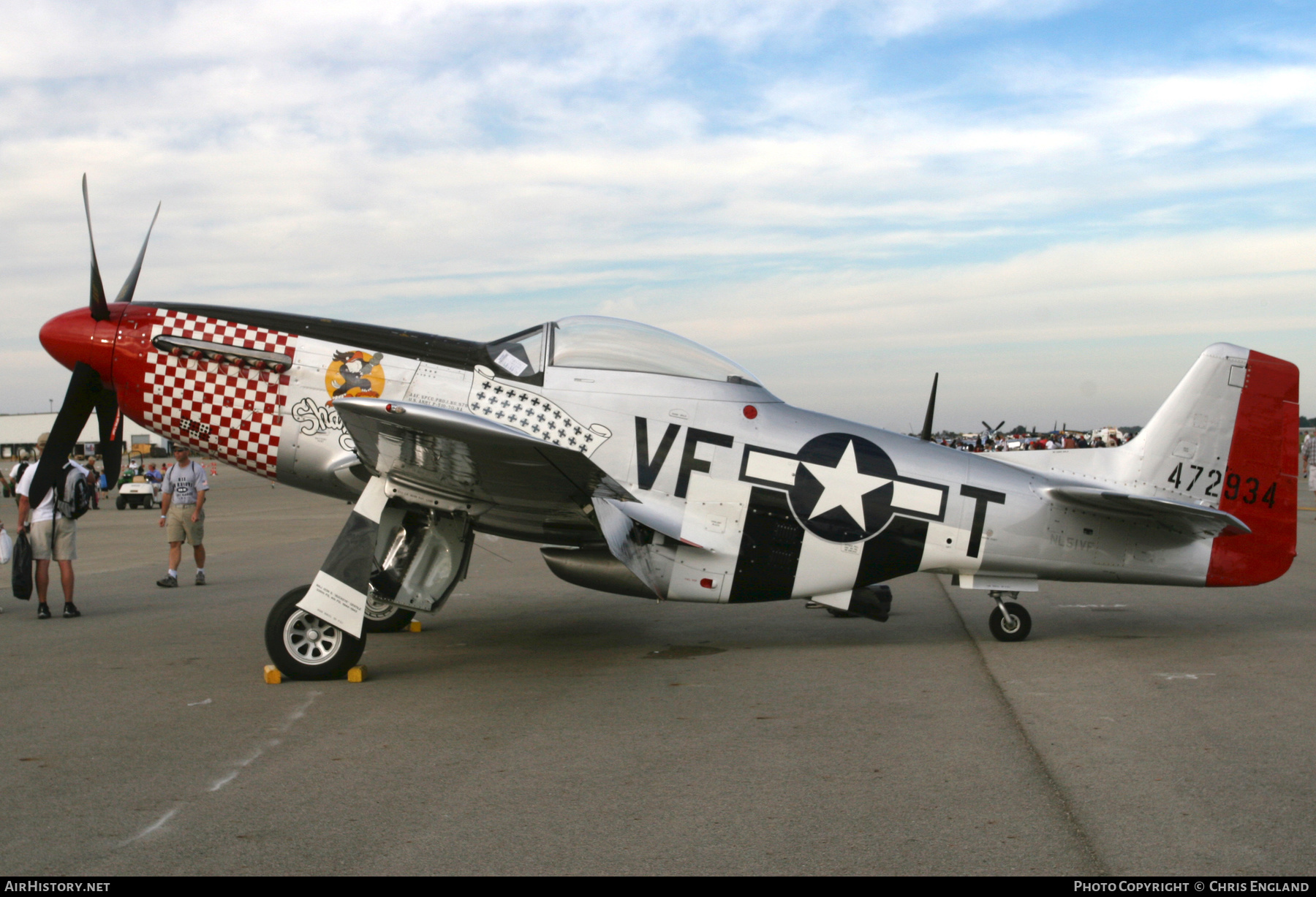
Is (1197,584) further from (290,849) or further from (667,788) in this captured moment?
(290,849)

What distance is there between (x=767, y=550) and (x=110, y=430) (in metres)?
5.10

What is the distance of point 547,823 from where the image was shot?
3748mm

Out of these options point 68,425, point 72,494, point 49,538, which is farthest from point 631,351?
point 49,538

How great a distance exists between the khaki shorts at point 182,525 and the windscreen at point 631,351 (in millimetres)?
6368

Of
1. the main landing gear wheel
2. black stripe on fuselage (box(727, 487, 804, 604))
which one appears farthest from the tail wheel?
black stripe on fuselage (box(727, 487, 804, 604))

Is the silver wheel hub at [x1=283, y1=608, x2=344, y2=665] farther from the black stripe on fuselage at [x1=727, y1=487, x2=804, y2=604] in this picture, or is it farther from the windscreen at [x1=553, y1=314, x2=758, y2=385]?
the black stripe on fuselage at [x1=727, y1=487, x2=804, y2=604]

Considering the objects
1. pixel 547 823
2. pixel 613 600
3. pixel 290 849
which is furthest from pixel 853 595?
pixel 290 849

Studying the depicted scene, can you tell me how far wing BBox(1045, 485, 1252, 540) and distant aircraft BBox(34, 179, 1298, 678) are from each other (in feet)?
0.06

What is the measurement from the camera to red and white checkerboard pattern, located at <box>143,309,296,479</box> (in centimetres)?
699

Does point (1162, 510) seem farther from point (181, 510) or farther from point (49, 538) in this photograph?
point (181, 510)

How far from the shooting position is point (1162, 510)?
7273 mm

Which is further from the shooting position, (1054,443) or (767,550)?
(1054,443)

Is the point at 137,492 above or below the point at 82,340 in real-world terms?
below

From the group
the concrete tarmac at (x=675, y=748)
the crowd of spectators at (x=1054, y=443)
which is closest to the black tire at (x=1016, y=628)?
the concrete tarmac at (x=675, y=748)
